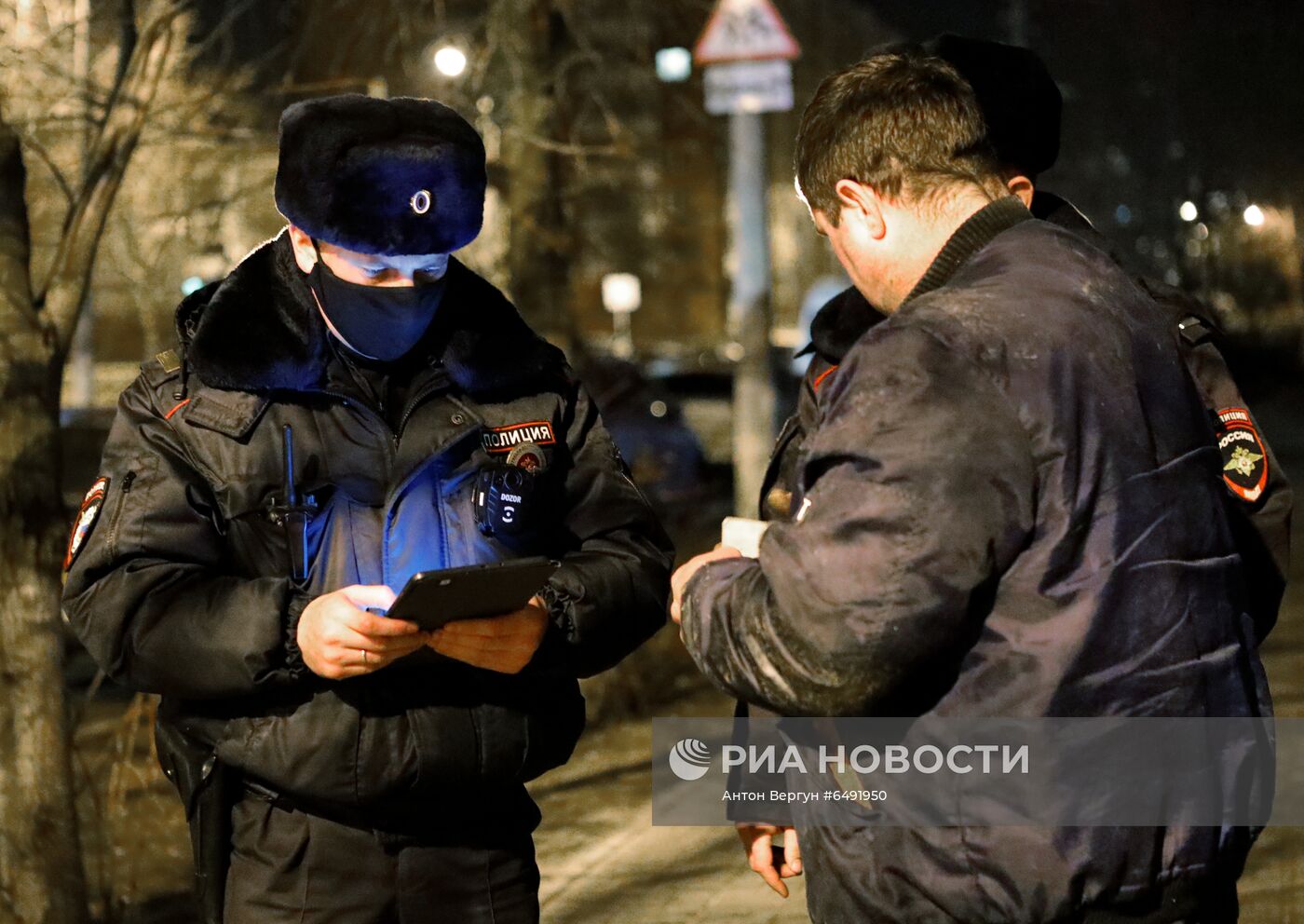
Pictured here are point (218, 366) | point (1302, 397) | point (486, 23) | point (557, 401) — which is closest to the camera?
point (218, 366)

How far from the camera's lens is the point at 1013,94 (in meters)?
3.42

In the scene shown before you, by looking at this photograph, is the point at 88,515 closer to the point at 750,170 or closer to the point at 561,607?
the point at 561,607

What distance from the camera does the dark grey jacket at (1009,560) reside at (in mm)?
2090

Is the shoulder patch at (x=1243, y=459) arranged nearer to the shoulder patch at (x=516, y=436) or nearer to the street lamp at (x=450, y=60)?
the shoulder patch at (x=516, y=436)

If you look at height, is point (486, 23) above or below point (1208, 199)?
below

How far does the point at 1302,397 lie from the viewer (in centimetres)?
3391

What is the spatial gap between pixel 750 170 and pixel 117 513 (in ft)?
24.1

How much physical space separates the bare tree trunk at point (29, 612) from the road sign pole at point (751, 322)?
17.9 feet

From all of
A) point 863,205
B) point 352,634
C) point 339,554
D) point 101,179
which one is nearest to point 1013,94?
point 863,205

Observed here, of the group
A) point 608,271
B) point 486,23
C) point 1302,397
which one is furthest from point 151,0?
point 608,271

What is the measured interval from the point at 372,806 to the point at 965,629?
3.56 feet

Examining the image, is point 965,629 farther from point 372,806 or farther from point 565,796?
point 565,796

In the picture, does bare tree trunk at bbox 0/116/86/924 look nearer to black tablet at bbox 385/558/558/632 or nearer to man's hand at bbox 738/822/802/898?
black tablet at bbox 385/558/558/632

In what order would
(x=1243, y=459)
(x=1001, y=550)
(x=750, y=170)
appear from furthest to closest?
1. (x=750, y=170)
2. (x=1243, y=459)
3. (x=1001, y=550)
